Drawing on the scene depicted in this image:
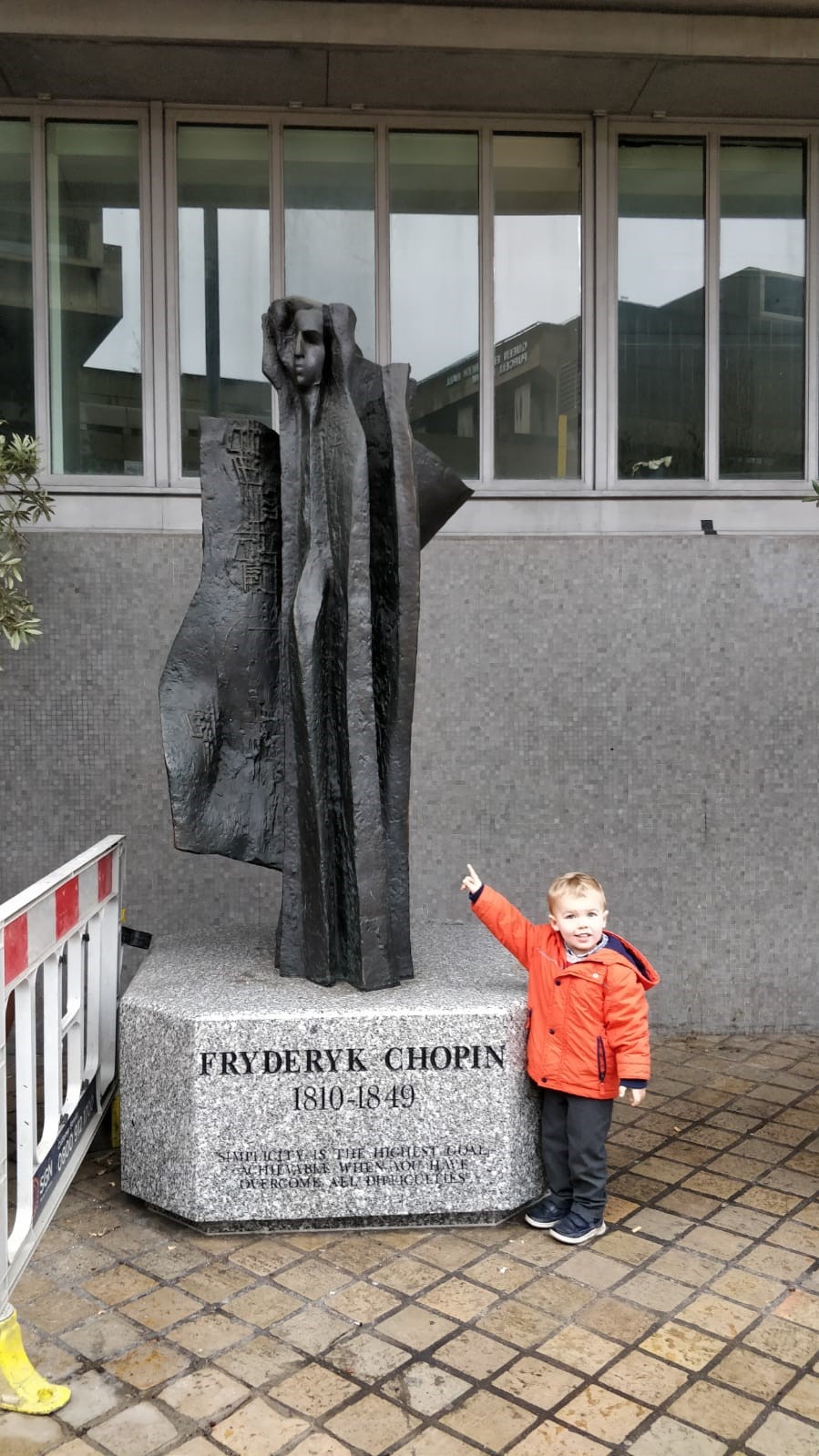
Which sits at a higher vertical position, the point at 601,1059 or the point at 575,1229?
the point at 601,1059

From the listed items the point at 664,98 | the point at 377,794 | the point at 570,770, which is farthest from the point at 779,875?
the point at 664,98

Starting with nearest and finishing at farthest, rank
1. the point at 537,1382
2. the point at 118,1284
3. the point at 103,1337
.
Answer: the point at 537,1382 < the point at 103,1337 < the point at 118,1284

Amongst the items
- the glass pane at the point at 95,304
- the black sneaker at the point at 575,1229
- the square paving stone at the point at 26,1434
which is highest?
the glass pane at the point at 95,304

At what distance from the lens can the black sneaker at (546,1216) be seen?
3740 mm

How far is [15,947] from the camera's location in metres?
3.01

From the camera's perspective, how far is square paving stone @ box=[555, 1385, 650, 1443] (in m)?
2.72

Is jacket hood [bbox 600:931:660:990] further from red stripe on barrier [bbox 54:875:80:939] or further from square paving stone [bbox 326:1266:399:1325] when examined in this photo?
red stripe on barrier [bbox 54:875:80:939]

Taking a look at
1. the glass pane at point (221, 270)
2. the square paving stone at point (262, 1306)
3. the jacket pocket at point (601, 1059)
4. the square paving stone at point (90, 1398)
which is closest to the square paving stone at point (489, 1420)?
the square paving stone at point (262, 1306)

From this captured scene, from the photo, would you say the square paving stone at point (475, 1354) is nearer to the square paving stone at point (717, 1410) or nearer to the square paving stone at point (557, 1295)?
the square paving stone at point (557, 1295)

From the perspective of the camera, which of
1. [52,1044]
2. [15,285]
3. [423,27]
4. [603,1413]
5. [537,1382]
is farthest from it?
[15,285]

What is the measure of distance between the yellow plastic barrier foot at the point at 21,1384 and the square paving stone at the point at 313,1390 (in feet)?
1.71

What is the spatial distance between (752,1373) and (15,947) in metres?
2.16

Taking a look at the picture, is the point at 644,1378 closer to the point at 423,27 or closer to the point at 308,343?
the point at 308,343

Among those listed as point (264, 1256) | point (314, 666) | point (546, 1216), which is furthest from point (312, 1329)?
point (314, 666)
